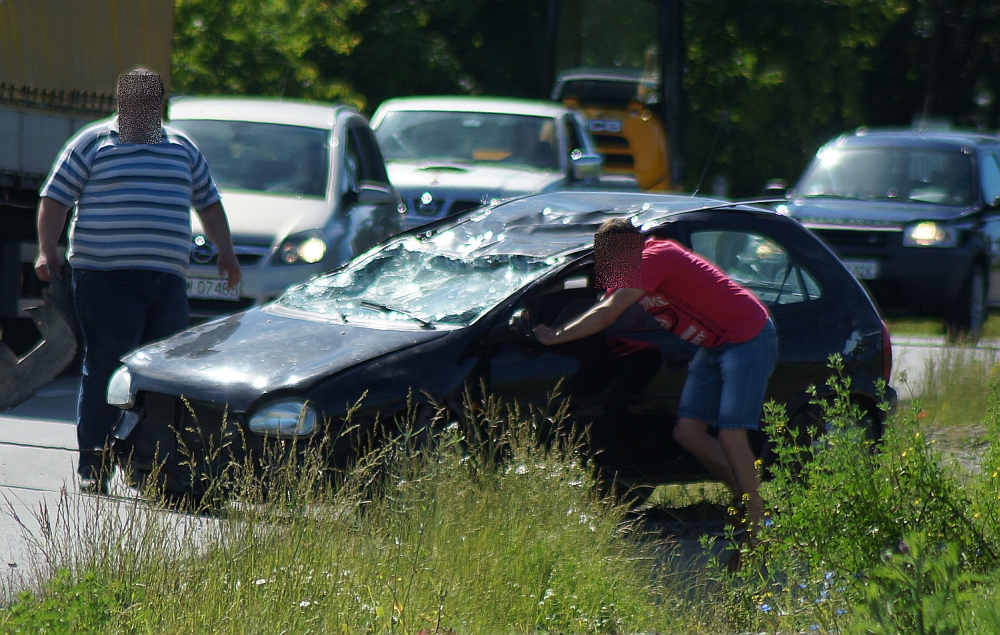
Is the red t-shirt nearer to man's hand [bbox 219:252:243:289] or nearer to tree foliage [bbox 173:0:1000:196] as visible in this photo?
man's hand [bbox 219:252:243:289]

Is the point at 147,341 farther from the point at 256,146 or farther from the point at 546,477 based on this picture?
the point at 256,146

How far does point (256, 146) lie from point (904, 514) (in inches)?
274

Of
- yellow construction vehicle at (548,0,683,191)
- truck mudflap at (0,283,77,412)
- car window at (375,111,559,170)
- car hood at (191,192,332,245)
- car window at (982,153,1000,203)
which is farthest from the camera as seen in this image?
yellow construction vehicle at (548,0,683,191)

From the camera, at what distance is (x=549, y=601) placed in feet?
14.5

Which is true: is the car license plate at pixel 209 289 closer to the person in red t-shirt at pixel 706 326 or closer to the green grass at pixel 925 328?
the person in red t-shirt at pixel 706 326

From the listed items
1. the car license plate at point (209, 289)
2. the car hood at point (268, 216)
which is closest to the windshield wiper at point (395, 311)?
the car license plate at point (209, 289)

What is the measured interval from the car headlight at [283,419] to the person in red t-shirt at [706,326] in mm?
1026

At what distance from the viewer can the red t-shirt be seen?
18.6 feet

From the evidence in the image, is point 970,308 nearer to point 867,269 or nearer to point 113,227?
point 867,269

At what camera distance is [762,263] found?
6.72m

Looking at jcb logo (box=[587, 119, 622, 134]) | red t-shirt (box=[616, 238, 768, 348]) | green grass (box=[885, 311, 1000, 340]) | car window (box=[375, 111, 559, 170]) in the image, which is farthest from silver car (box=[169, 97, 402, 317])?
jcb logo (box=[587, 119, 622, 134])

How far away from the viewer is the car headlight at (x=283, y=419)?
17.5ft

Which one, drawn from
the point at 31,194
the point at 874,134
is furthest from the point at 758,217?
the point at 874,134

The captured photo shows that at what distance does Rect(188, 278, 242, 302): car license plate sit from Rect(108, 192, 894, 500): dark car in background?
227 centimetres
